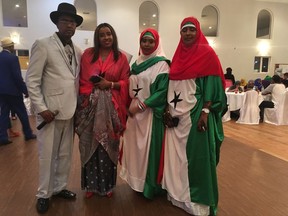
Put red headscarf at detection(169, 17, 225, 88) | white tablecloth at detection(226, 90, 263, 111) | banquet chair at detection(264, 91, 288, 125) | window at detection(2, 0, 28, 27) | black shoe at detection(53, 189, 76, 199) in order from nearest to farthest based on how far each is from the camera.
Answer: red headscarf at detection(169, 17, 225, 88), black shoe at detection(53, 189, 76, 199), banquet chair at detection(264, 91, 288, 125), white tablecloth at detection(226, 90, 263, 111), window at detection(2, 0, 28, 27)

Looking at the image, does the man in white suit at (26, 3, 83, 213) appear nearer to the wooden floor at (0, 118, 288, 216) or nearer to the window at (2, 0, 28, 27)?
the wooden floor at (0, 118, 288, 216)

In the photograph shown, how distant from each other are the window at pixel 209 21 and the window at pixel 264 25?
80.1 inches

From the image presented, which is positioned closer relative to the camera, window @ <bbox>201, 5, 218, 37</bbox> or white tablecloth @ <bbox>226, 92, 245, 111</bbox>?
white tablecloth @ <bbox>226, 92, 245, 111</bbox>

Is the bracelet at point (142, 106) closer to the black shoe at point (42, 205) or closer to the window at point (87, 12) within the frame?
the black shoe at point (42, 205)

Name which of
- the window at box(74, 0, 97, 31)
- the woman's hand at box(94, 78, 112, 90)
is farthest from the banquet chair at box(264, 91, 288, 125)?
the window at box(74, 0, 97, 31)

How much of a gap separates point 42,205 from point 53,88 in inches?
35.8

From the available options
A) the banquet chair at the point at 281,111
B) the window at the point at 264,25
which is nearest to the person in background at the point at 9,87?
the banquet chair at the point at 281,111

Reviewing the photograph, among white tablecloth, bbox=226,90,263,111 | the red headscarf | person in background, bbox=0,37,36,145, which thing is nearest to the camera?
the red headscarf

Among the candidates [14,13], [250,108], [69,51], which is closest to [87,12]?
[14,13]

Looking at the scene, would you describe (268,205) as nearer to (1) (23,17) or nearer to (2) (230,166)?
(2) (230,166)

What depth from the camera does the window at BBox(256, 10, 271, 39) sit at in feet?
35.7

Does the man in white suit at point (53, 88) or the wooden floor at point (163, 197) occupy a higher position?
the man in white suit at point (53, 88)

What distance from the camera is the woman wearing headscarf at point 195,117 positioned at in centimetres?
185

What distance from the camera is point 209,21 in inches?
407
